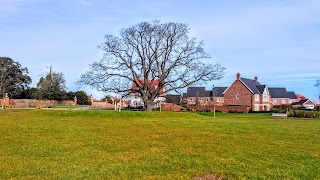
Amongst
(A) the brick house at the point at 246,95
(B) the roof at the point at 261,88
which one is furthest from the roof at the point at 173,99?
(B) the roof at the point at 261,88

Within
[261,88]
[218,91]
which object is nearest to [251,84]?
[261,88]

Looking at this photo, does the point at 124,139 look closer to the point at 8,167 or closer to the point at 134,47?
the point at 8,167

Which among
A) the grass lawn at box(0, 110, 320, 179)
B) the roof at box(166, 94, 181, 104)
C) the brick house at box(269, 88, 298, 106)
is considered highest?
the brick house at box(269, 88, 298, 106)

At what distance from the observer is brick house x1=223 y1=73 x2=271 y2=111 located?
7444 cm

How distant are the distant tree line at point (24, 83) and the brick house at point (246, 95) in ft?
124

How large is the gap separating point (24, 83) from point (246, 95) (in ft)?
162

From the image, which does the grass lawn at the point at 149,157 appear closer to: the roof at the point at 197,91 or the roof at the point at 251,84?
the roof at the point at 251,84

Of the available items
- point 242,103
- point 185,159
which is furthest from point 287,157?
point 242,103

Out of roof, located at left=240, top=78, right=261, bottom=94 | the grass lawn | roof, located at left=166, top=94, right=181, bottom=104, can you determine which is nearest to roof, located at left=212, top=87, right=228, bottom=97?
roof, located at left=240, top=78, right=261, bottom=94

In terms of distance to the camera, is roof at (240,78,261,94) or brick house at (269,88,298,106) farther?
brick house at (269,88,298,106)

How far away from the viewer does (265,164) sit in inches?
324

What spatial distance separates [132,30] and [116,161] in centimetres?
3876

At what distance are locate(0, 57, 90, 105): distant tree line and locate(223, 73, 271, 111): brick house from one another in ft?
124

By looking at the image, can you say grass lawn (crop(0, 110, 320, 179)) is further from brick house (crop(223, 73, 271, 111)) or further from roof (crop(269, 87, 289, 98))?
roof (crop(269, 87, 289, 98))
